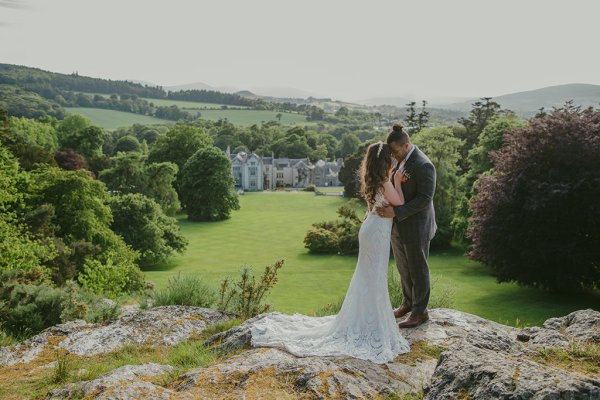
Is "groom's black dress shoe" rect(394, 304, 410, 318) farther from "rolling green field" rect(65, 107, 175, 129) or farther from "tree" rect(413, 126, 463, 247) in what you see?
"rolling green field" rect(65, 107, 175, 129)

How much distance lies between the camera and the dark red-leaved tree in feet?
72.7

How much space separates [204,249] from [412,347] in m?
40.8

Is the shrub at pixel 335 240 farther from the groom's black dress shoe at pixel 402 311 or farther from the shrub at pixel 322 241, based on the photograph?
the groom's black dress shoe at pixel 402 311

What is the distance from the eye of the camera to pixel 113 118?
593 ft

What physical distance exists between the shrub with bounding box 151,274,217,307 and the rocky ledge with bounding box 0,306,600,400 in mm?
2981

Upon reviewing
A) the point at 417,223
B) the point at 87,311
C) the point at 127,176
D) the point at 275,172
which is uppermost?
the point at 417,223

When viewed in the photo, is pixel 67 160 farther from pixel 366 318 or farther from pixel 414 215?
pixel 366 318

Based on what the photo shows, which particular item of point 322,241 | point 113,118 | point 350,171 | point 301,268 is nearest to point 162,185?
point 322,241

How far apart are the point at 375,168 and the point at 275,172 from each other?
113084 mm

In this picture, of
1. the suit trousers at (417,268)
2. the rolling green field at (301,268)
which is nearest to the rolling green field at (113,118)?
the rolling green field at (301,268)

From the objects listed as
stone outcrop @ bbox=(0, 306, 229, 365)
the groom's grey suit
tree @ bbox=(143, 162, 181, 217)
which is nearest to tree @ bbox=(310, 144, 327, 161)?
tree @ bbox=(143, 162, 181, 217)

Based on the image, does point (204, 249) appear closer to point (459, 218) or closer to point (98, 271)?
point (459, 218)

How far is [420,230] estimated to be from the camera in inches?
301

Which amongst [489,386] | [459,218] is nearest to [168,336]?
[489,386]
